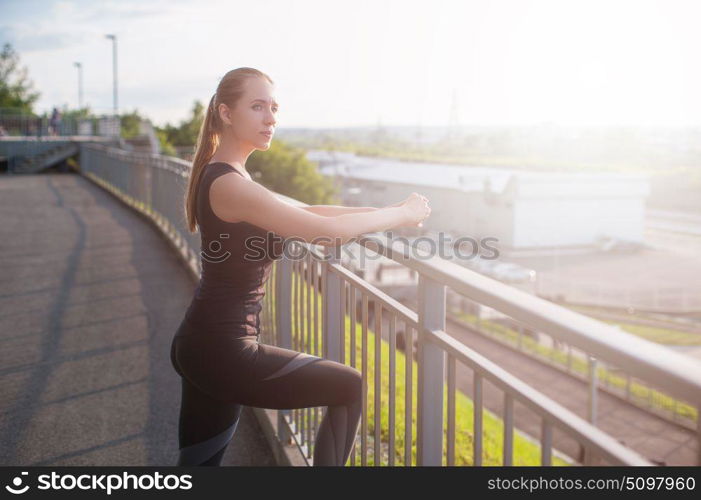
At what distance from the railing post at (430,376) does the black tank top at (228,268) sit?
0.54m

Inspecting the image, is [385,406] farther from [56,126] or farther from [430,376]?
[56,126]

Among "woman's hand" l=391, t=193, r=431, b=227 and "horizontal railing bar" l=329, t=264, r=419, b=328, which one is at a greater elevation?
"woman's hand" l=391, t=193, r=431, b=227

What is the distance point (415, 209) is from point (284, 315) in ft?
4.83

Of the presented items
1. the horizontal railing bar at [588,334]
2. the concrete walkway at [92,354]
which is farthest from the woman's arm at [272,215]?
the concrete walkway at [92,354]

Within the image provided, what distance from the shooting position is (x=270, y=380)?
2158 millimetres

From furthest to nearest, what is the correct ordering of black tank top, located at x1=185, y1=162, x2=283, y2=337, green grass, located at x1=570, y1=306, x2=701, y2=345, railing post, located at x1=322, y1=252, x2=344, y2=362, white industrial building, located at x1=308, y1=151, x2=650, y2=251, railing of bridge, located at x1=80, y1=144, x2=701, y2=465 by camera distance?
white industrial building, located at x1=308, y1=151, x2=650, y2=251 < green grass, located at x1=570, y1=306, x2=701, y2=345 < railing post, located at x1=322, y1=252, x2=344, y2=362 < black tank top, located at x1=185, y1=162, x2=283, y2=337 < railing of bridge, located at x1=80, y1=144, x2=701, y2=465

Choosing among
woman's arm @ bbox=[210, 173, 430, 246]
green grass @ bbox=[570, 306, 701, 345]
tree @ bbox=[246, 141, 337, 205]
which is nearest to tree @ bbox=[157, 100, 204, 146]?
tree @ bbox=[246, 141, 337, 205]

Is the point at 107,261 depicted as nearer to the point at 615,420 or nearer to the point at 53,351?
the point at 53,351

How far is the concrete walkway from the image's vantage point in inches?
143

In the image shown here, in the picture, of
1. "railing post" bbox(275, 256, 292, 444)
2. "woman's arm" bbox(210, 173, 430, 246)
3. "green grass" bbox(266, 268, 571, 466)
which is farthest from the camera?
"railing post" bbox(275, 256, 292, 444)

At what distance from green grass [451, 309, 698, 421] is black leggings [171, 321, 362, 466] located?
860 inches

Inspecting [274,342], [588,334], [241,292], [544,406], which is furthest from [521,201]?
[588,334]

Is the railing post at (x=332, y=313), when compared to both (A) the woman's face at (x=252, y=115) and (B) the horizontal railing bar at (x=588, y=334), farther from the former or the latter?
(B) the horizontal railing bar at (x=588, y=334)

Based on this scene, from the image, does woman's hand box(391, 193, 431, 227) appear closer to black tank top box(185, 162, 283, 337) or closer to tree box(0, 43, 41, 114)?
black tank top box(185, 162, 283, 337)
